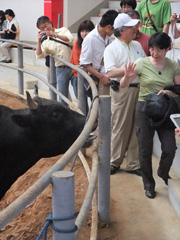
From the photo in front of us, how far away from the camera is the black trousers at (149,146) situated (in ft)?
12.1

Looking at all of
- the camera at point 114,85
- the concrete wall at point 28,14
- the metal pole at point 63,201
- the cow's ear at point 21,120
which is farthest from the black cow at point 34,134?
the concrete wall at point 28,14

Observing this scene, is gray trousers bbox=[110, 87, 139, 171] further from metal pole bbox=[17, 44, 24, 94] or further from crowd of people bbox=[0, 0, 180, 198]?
metal pole bbox=[17, 44, 24, 94]

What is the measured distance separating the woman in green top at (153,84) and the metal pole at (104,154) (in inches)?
26.1

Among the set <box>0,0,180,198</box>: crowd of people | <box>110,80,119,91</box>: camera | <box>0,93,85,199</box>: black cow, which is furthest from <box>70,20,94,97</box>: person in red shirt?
<box>0,93,85,199</box>: black cow

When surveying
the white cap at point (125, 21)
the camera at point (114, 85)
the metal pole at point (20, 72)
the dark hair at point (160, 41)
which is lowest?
the metal pole at point (20, 72)

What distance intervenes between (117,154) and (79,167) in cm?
57

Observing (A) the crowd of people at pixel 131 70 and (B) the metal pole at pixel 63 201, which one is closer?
(B) the metal pole at pixel 63 201

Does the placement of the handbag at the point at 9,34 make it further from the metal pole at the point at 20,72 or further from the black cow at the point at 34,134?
the black cow at the point at 34,134

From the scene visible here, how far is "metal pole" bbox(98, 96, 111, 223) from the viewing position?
3088 millimetres

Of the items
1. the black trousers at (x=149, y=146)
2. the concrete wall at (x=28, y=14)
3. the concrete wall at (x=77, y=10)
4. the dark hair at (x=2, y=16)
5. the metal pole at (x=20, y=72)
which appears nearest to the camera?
the black trousers at (x=149, y=146)

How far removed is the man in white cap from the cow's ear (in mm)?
1154

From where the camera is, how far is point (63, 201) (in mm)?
1597

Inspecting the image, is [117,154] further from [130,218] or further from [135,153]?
[130,218]

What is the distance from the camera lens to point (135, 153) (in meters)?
4.41
